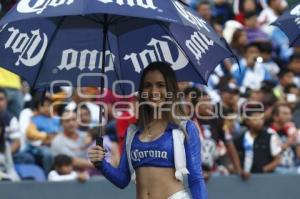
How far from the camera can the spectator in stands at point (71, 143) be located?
1005 cm

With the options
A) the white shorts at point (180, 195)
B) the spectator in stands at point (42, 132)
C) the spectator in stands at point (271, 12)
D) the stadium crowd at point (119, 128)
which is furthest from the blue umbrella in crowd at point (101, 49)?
the spectator in stands at point (271, 12)

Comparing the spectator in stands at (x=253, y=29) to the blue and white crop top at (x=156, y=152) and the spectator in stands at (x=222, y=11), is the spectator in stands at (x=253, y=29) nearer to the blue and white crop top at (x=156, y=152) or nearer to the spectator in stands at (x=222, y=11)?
the spectator in stands at (x=222, y=11)

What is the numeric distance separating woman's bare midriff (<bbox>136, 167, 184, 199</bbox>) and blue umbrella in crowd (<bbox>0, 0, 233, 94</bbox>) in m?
0.89

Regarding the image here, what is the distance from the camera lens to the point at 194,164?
6.14 metres

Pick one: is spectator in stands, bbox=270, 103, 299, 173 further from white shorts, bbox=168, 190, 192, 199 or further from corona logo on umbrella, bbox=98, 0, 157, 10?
corona logo on umbrella, bbox=98, 0, 157, 10

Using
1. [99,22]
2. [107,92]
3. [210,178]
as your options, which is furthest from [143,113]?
[107,92]

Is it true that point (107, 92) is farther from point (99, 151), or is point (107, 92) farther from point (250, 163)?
point (99, 151)

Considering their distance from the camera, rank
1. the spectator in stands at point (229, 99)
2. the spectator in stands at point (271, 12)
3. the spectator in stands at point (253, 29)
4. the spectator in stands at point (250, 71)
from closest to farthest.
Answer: the spectator in stands at point (229, 99) → the spectator in stands at point (250, 71) → the spectator in stands at point (253, 29) → the spectator in stands at point (271, 12)

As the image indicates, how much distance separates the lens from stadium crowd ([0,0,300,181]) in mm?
9969

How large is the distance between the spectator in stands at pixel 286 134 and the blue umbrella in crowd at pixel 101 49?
12.2ft

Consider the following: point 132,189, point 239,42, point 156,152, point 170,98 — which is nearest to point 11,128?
point 132,189

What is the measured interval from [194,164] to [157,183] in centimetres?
26

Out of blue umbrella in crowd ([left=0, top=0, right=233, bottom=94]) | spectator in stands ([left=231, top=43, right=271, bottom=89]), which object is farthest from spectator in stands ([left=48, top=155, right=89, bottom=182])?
spectator in stands ([left=231, top=43, right=271, bottom=89])

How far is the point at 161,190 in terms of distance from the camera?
6.14 meters
